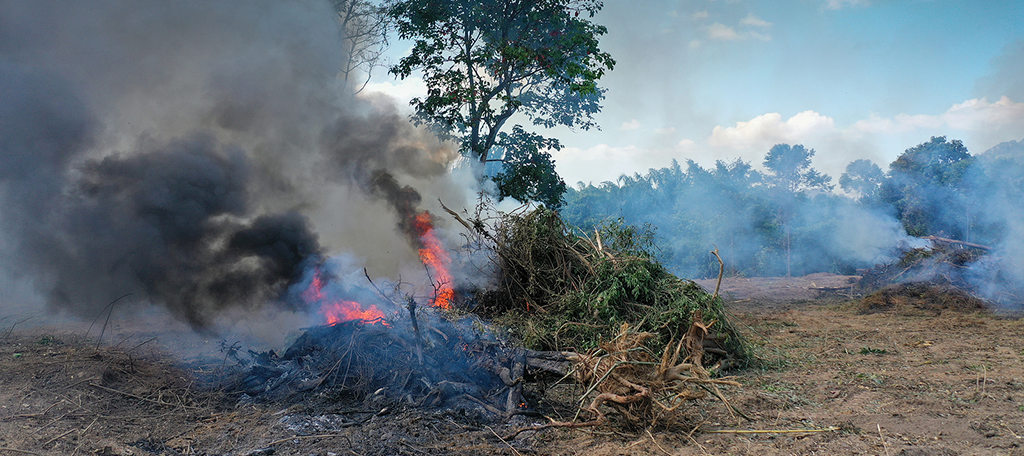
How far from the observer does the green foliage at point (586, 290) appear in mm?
7805

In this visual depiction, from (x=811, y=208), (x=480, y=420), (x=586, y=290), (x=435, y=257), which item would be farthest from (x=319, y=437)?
(x=811, y=208)

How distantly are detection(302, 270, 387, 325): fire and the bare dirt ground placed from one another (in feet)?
5.52

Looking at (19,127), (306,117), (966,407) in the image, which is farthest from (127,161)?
(966,407)

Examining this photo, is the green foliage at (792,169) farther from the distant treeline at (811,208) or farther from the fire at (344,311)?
the fire at (344,311)

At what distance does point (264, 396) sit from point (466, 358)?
2.58m

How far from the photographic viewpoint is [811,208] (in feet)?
103

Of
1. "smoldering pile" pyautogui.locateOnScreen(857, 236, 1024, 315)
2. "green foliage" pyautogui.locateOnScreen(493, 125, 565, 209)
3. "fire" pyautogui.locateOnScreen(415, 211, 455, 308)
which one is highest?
"green foliage" pyautogui.locateOnScreen(493, 125, 565, 209)

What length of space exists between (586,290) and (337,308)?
4293 mm

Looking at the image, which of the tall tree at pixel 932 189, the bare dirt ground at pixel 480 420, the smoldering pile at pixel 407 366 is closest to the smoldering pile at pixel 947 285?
the tall tree at pixel 932 189

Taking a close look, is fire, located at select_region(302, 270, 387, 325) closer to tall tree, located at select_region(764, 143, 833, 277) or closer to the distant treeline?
the distant treeline

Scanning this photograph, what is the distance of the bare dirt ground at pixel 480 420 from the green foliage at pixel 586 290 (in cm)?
124

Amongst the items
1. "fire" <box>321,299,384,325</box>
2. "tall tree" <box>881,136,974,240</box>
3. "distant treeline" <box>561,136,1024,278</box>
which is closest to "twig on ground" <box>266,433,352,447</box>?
"fire" <box>321,299,384,325</box>

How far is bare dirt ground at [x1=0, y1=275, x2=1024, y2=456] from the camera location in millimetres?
4672

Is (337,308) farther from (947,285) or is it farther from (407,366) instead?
(947,285)
